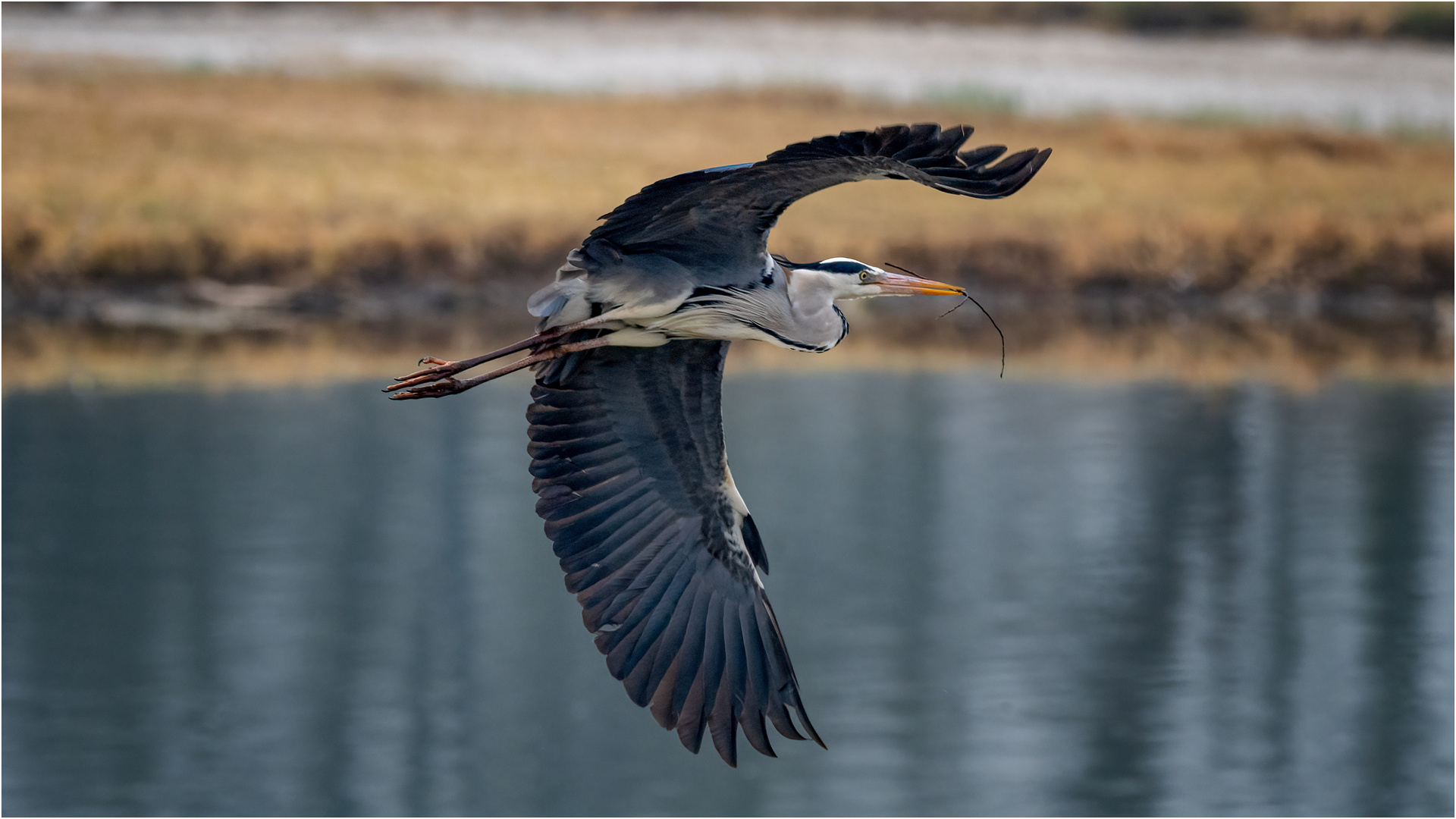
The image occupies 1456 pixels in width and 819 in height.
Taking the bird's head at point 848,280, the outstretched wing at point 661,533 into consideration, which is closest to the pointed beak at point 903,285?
the bird's head at point 848,280

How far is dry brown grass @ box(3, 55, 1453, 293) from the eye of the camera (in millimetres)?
26359

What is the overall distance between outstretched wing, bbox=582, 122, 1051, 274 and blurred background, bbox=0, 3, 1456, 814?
7.65 meters

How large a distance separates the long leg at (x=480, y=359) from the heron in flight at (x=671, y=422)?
1 centimetres

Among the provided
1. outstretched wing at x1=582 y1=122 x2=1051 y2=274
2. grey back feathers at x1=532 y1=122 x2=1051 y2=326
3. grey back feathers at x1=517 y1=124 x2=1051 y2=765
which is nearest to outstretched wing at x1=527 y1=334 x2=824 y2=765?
grey back feathers at x1=517 y1=124 x2=1051 y2=765

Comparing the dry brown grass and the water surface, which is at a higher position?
the water surface

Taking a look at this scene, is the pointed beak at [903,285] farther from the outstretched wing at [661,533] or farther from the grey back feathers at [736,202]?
the outstretched wing at [661,533]

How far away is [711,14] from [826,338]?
3354 cm

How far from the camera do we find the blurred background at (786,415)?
49.0 ft

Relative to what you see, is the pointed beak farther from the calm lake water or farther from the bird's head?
the calm lake water

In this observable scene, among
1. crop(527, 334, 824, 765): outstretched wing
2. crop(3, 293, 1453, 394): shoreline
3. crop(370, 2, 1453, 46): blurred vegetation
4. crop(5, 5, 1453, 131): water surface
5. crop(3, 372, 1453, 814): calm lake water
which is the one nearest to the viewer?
crop(527, 334, 824, 765): outstretched wing

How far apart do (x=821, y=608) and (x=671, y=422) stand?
10.5 metres

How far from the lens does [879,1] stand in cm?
4088

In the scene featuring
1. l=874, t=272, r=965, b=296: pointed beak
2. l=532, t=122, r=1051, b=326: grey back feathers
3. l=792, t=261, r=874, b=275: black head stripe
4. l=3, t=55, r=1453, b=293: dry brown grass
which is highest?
l=3, t=55, r=1453, b=293: dry brown grass

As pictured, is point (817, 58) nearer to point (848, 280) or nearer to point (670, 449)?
point (670, 449)
